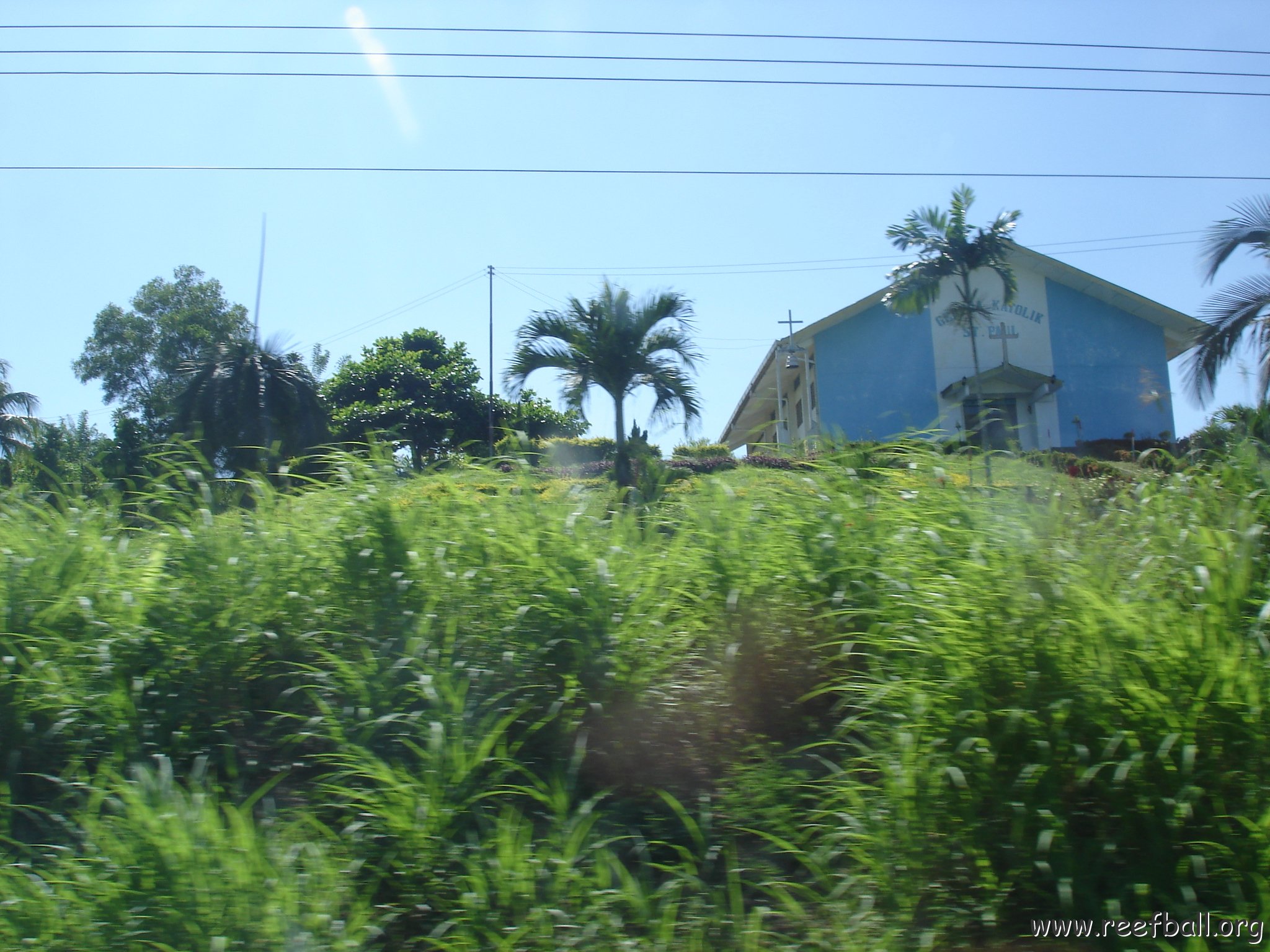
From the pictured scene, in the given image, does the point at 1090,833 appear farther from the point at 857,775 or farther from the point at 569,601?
the point at 569,601

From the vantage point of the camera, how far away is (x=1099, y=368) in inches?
1033

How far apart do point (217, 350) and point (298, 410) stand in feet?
6.26

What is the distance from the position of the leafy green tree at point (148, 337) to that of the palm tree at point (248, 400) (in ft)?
69.6

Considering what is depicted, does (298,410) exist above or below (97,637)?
above

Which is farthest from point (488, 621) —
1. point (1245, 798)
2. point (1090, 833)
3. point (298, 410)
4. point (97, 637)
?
point (298, 410)

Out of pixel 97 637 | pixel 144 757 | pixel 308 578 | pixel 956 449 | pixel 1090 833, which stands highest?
pixel 956 449

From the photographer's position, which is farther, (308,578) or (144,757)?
(308,578)

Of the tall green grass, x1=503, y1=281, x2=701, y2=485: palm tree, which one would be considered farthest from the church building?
the tall green grass

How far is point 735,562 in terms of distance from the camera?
3941 mm

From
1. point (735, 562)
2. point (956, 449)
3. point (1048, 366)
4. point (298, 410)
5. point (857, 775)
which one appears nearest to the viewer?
point (857, 775)

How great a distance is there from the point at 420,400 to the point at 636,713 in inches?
1354

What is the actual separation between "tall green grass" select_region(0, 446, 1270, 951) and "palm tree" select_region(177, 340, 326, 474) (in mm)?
12026

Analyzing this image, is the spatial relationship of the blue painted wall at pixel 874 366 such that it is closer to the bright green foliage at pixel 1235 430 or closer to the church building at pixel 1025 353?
the church building at pixel 1025 353

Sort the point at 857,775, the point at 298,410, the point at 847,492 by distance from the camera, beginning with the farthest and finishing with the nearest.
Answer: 1. the point at 298,410
2. the point at 847,492
3. the point at 857,775
